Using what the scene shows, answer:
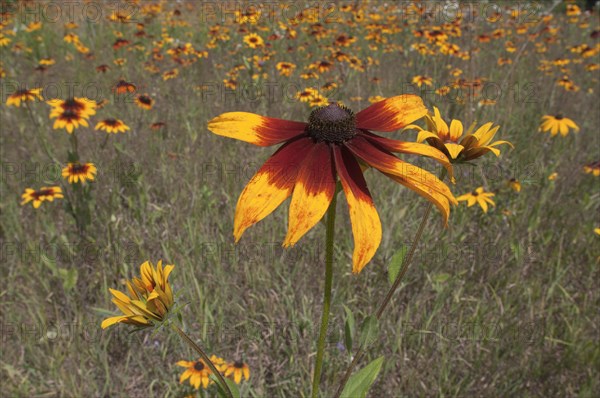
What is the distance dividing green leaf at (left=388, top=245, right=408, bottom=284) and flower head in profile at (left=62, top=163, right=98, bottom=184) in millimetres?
1933

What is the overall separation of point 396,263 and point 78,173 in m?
2.06

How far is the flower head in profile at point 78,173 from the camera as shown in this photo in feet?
7.45

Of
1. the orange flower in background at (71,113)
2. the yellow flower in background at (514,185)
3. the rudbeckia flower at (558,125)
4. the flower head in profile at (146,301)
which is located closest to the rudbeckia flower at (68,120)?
the orange flower in background at (71,113)

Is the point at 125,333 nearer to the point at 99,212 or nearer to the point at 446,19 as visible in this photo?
the point at 99,212

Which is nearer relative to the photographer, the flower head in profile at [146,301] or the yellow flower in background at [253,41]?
the flower head in profile at [146,301]

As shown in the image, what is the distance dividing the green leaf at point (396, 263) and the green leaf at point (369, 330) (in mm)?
95

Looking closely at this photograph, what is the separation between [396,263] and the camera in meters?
0.91

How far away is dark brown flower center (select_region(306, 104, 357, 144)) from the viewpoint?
783 mm

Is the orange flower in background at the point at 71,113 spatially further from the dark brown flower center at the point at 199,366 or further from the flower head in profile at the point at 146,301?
the flower head in profile at the point at 146,301

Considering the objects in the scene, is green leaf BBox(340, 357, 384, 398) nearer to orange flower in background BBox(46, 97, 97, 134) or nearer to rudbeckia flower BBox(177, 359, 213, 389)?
rudbeckia flower BBox(177, 359, 213, 389)

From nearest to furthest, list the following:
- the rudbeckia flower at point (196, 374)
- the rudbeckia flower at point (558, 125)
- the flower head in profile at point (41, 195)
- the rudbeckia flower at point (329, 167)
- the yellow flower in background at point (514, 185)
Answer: the rudbeckia flower at point (329, 167) → the rudbeckia flower at point (196, 374) → the flower head in profile at point (41, 195) → the yellow flower in background at point (514, 185) → the rudbeckia flower at point (558, 125)

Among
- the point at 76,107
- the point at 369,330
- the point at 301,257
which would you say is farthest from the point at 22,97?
the point at 369,330

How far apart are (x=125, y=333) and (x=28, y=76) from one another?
13.8ft


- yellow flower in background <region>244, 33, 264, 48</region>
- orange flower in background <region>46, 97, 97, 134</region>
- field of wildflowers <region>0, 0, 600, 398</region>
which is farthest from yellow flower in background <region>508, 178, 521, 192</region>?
yellow flower in background <region>244, 33, 264, 48</region>
